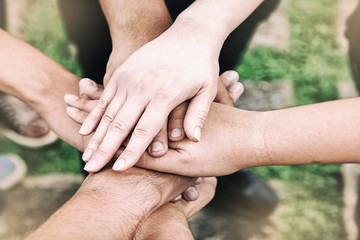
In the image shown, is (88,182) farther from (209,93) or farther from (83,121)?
(209,93)

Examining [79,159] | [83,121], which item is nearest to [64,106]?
[83,121]

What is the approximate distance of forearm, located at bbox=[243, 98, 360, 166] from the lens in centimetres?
100

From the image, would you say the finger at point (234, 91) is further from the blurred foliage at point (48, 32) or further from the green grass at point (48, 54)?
the blurred foliage at point (48, 32)

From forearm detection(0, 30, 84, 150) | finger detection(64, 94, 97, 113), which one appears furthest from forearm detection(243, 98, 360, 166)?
forearm detection(0, 30, 84, 150)

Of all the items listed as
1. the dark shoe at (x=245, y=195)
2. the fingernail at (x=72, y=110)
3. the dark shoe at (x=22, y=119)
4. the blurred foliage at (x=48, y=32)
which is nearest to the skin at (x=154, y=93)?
the fingernail at (x=72, y=110)

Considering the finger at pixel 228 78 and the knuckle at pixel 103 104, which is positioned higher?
the knuckle at pixel 103 104

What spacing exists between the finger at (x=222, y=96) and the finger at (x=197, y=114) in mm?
182

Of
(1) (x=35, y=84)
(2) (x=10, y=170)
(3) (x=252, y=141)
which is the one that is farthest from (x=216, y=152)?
(2) (x=10, y=170)

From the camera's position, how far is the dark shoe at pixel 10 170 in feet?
6.04

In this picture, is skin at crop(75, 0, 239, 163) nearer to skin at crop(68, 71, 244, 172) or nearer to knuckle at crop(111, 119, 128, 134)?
skin at crop(68, 71, 244, 172)

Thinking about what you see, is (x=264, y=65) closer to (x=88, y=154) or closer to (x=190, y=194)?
(x=190, y=194)

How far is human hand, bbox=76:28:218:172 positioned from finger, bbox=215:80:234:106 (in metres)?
0.16

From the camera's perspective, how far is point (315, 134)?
1.00 metres

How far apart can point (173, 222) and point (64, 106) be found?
1.98ft
